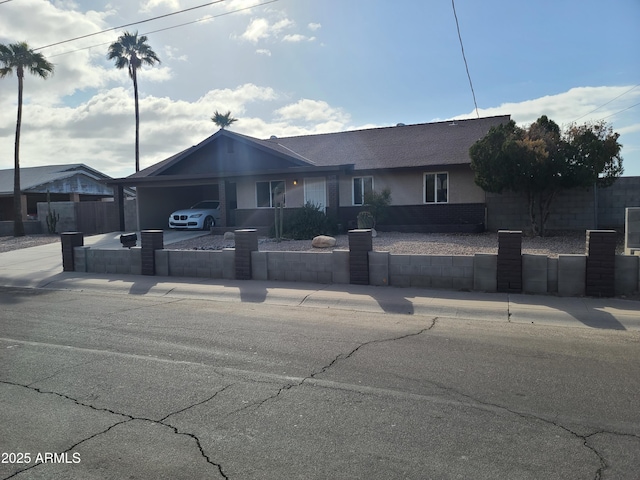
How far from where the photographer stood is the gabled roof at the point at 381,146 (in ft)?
65.8

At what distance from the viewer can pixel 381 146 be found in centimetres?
2261

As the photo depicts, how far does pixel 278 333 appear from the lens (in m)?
7.13

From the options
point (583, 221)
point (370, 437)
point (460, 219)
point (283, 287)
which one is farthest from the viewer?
point (460, 219)

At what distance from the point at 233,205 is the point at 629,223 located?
56.3 feet

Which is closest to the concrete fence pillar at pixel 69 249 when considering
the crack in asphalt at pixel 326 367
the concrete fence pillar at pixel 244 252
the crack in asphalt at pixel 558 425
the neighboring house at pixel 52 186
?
the concrete fence pillar at pixel 244 252

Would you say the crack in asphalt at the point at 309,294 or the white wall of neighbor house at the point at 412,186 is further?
the white wall of neighbor house at the point at 412,186

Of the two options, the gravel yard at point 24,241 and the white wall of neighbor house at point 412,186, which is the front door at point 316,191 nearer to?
the white wall of neighbor house at point 412,186

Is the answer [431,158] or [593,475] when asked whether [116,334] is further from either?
[431,158]

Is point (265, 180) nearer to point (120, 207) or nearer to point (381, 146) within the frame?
point (381, 146)

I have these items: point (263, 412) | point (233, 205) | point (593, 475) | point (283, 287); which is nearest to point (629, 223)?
point (283, 287)

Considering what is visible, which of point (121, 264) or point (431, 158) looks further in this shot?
point (431, 158)

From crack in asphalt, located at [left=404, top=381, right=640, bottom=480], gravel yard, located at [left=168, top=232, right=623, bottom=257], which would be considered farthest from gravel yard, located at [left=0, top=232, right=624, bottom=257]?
crack in asphalt, located at [left=404, top=381, right=640, bottom=480]

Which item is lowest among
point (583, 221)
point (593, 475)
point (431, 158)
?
point (593, 475)

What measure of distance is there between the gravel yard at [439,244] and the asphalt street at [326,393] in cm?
502
